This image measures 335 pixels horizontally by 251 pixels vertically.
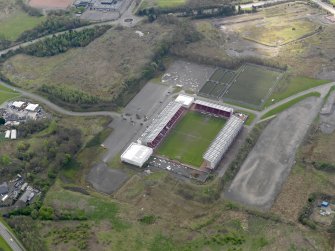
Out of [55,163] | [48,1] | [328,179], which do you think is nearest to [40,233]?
[55,163]

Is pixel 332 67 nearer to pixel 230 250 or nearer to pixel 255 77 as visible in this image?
pixel 255 77

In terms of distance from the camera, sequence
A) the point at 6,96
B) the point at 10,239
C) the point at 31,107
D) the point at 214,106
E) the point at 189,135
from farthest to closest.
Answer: the point at 6,96 < the point at 31,107 < the point at 214,106 < the point at 189,135 < the point at 10,239

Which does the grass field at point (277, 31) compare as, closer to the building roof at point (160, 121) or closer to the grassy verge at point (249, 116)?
the grassy verge at point (249, 116)

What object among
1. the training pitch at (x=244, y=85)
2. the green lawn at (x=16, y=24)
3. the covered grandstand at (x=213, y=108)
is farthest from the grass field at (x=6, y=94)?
the training pitch at (x=244, y=85)

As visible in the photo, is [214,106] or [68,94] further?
[68,94]

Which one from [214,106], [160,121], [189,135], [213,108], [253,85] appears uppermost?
[160,121]

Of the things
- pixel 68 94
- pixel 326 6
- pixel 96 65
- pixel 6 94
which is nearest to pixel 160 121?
pixel 68 94

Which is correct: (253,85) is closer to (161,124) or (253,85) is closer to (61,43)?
(161,124)

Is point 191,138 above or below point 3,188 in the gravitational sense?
below
